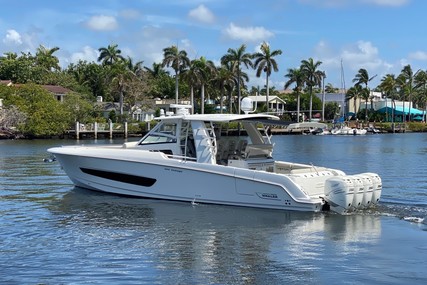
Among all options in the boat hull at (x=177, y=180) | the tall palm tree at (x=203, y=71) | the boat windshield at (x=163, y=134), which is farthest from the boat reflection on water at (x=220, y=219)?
the tall palm tree at (x=203, y=71)

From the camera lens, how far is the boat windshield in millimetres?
19000

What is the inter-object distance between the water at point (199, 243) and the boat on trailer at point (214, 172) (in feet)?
1.22

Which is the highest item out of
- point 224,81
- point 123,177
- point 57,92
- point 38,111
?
point 224,81

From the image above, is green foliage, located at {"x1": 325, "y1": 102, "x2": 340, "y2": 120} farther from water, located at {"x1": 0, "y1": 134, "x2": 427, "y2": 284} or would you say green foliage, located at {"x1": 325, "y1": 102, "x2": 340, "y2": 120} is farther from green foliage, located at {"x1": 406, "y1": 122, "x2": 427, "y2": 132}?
water, located at {"x1": 0, "y1": 134, "x2": 427, "y2": 284}

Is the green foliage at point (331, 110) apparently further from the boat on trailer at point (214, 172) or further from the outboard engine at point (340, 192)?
the outboard engine at point (340, 192)

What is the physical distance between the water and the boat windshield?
1.98m

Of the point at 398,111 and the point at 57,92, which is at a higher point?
the point at 57,92

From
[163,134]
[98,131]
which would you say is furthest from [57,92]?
[163,134]

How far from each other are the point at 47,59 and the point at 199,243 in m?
99.0

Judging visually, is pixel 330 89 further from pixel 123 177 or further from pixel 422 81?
pixel 123 177

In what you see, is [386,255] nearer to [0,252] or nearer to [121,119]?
[0,252]

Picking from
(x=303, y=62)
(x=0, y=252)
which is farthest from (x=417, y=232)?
(x=303, y=62)

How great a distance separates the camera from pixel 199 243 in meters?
13.5

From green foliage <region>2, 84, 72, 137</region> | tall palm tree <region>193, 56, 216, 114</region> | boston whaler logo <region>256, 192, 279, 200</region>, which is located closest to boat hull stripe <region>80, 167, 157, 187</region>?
boston whaler logo <region>256, 192, 279, 200</region>
